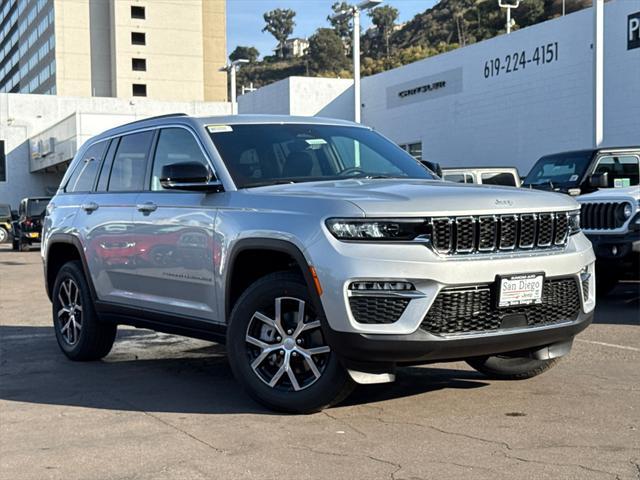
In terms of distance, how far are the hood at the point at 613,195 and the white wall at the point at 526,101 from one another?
1414 centimetres

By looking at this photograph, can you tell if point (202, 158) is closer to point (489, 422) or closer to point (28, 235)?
point (489, 422)

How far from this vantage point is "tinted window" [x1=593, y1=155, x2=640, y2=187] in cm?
1255

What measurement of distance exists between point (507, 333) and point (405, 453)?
39.5 inches

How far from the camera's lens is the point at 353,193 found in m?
5.31

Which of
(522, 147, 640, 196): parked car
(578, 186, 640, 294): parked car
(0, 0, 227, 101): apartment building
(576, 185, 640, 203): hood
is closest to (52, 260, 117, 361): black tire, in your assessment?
(578, 186, 640, 294): parked car

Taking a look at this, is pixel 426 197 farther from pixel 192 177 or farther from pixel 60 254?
pixel 60 254

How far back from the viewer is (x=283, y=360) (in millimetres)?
5422

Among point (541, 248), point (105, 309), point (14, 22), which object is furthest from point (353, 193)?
point (14, 22)

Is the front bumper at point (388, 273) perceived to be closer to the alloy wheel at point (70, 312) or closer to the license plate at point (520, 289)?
the license plate at point (520, 289)

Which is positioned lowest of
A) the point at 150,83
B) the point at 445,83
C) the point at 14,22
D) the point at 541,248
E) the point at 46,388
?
the point at 46,388

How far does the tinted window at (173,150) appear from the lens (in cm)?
646

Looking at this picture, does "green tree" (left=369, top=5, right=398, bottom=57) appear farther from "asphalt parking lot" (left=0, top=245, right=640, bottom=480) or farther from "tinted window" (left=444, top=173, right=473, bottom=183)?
"asphalt parking lot" (left=0, top=245, right=640, bottom=480)

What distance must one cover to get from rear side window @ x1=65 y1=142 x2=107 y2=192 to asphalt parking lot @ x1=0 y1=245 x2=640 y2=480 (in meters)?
1.55

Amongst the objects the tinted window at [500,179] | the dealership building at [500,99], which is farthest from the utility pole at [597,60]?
the tinted window at [500,179]
